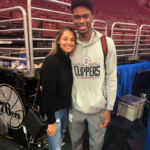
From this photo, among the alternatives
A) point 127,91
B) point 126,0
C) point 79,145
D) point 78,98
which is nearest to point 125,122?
point 127,91

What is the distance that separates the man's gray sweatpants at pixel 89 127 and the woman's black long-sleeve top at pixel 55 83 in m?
0.19

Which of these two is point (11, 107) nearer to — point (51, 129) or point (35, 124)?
point (35, 124)

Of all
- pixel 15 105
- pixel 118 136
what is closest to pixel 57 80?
pixel 15 105

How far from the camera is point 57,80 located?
49.4 inches

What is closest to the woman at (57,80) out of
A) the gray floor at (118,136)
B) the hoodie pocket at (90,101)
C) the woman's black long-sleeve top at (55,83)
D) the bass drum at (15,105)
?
the woman's black long-sleeve top at (55,83)

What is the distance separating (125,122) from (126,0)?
10193 mm

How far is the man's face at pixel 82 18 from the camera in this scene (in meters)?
1.21

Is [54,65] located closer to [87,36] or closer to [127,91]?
[87,36]

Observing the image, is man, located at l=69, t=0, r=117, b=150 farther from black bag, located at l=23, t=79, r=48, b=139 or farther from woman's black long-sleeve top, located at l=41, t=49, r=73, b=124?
black bag, located at l=23, t=79, r=48, b=139

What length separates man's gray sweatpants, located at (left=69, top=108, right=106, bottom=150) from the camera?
1423mm

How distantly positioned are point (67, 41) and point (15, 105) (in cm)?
142

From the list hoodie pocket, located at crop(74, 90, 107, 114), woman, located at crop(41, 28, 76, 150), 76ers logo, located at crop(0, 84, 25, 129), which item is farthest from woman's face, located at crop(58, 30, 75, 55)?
76ers logo, located at crop(0, 84, 25, 129)

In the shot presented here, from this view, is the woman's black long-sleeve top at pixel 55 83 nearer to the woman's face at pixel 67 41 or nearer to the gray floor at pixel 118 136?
the woman's face at pixel 67 41

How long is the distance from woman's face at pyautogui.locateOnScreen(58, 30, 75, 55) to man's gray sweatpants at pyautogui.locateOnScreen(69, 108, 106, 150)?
0.65 m
